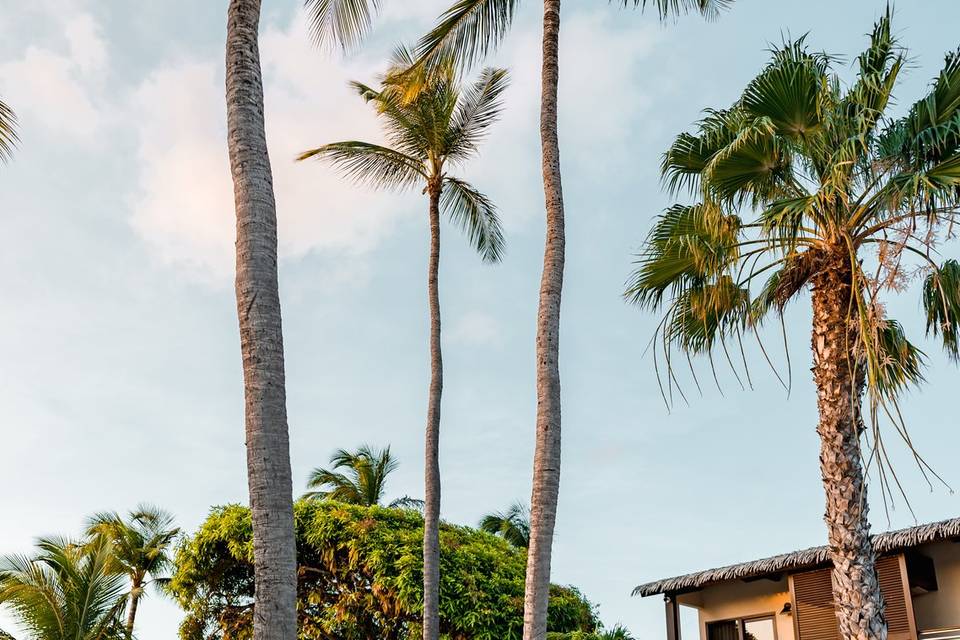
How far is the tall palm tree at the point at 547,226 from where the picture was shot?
8.93 metres

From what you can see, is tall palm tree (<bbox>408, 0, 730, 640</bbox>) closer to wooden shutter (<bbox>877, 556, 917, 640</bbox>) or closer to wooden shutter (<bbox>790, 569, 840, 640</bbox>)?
wooden shutter (<bbox>877, 556, 917, 640</bbox>)

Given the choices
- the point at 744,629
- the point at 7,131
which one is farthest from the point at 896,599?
the point at 7,131

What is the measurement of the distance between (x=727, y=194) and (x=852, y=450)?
11.5ft

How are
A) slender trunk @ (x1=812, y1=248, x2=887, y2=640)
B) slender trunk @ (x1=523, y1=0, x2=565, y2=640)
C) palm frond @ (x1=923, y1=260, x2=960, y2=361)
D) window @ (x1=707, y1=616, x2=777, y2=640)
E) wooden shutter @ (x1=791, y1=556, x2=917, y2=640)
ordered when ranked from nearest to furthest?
slender trunk @ (x1=523, y1=0, x2=565, y2=640) < slender trunk @ (x1=812, y1=248, x2=887, y2=640) < palm frond @ (x1=923, y1=260, x2=960, y2=361) < wooden shutter @ (x1=791, y1=556, x2=917, y2=640) < window @ (x1=707, y1=616, x2=777, y2=640)

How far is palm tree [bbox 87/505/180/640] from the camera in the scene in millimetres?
30547

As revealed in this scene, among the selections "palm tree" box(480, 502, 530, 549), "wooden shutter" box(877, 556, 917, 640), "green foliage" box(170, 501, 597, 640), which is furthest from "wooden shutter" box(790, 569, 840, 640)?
"palm tree" box(480, 502, 530, 549)

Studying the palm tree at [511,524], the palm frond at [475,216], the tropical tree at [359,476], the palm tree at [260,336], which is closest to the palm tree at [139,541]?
the tropical tree at [359,476]

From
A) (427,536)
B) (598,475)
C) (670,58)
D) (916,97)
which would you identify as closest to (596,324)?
(598,475)

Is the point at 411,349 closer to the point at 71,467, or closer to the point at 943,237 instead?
the point at 71,467

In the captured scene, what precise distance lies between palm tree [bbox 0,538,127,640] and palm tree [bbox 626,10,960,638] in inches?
483

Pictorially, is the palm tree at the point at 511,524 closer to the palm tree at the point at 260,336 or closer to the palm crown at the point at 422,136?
the palm crown at the point at 422,136

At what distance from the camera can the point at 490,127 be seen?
1747 cm

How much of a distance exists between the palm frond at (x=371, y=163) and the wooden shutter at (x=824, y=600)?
998 cm

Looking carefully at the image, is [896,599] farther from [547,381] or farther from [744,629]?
[547,381]
